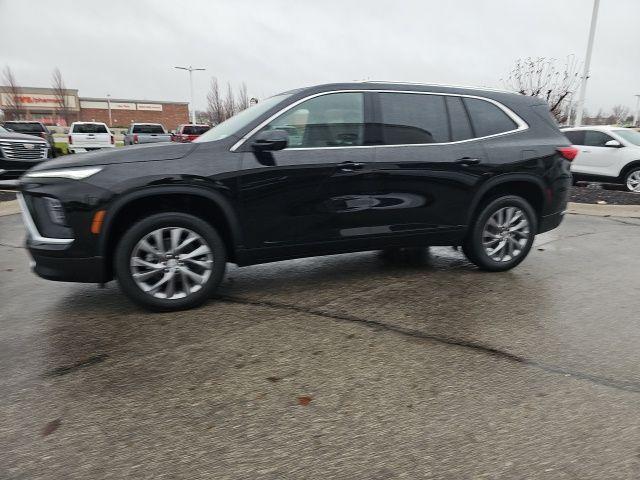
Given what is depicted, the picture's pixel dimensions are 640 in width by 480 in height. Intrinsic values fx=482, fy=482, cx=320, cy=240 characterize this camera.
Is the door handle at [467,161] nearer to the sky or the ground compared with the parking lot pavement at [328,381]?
nearer to the sky

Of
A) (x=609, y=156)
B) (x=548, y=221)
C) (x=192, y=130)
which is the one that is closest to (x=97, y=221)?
(x=548, y=221)

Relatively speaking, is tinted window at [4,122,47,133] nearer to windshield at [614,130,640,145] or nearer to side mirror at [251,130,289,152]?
side mirror at [251,130,289,152]

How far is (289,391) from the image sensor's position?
9.16ft

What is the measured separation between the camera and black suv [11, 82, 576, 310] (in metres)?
3.67

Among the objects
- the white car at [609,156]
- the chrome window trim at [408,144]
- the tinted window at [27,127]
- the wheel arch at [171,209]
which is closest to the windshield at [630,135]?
the white car at [609,156]

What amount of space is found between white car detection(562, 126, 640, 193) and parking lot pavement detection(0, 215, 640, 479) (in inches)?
332

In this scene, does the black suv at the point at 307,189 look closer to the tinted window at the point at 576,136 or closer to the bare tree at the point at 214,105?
the tinted window at the point at 576,136

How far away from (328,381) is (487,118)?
10.8 ft

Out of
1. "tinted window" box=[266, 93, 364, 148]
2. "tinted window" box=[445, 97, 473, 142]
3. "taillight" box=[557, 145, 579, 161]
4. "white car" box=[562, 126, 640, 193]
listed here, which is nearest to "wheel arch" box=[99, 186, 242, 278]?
"tinted window" box=[266, 93, 364, 148]

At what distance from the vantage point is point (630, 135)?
1204cm

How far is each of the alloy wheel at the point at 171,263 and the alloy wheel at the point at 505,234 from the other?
113 inches

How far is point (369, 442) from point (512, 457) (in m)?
0.66

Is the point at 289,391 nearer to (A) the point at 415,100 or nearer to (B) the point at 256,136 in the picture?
(B) the point at 256,136

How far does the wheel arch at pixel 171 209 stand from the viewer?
3662 millimetres
